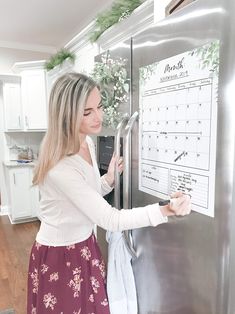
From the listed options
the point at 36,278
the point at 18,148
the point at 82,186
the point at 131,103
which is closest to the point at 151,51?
the point at 131,103

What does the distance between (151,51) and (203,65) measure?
26cm

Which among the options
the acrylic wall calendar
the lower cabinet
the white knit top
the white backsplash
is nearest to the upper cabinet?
the white backsplash

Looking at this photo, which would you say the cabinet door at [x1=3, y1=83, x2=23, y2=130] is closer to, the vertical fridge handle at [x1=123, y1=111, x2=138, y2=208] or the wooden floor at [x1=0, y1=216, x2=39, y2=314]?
the wooden floor at [x1=0, y1=216, x2=39, y2=314]

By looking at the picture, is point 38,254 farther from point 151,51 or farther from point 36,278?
point 151,51

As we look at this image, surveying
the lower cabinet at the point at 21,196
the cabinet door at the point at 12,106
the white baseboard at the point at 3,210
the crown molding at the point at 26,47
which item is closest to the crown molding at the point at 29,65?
the cabinet door at the point at 12,106

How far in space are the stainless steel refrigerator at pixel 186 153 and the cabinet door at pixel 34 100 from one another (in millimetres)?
3024

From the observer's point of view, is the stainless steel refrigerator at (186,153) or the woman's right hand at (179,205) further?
the woman's right hand at (179,205)

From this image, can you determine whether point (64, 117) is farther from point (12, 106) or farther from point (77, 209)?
point (12, 106)

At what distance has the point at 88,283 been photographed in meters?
1.07

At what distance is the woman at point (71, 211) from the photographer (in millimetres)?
913

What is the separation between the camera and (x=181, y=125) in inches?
30.4

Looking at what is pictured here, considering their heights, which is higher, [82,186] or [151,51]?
[151,51]

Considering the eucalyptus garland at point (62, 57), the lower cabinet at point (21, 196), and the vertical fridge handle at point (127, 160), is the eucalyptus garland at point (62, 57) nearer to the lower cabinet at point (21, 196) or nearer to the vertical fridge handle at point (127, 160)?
the lower cabinet at point (21, 196)

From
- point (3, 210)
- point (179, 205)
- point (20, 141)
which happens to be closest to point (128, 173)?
point (179, 205)
